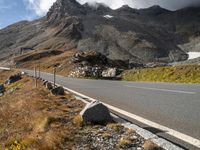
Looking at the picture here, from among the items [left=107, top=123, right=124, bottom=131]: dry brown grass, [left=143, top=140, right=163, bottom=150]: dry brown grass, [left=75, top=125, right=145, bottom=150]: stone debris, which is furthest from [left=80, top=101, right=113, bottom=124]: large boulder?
[left=143, top=140, right=163, bottom=150]: dry brown grass

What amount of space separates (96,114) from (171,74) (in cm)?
2309

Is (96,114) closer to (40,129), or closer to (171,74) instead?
(40,129)

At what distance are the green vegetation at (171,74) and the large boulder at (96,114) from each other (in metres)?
18.2

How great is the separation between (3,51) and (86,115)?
645 feet

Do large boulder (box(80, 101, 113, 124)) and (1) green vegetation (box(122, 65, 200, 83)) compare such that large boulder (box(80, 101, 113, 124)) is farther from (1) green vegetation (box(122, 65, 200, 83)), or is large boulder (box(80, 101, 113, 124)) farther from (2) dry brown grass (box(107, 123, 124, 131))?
(1) green vegetation (box(122, 65, 200, 83))

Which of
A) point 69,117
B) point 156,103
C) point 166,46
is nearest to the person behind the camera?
point 69,117

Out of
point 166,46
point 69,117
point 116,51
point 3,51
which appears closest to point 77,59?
point 116,51

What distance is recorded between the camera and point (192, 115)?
9070 mm

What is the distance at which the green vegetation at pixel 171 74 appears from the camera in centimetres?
2762

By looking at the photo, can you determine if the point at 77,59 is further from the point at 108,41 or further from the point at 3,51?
the point at 3,51

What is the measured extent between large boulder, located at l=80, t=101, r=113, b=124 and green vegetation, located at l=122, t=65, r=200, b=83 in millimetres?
18221

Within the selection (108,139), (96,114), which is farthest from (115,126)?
(108,139)

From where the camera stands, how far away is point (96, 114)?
28.3ft

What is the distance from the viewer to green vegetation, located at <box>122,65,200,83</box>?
90.6 feet
